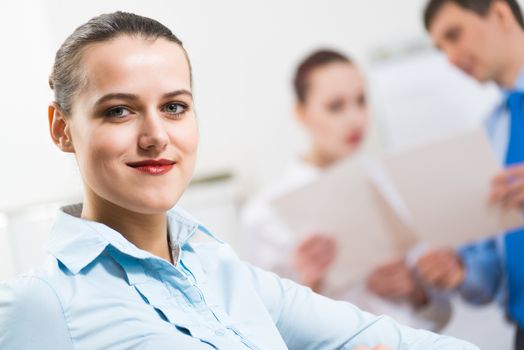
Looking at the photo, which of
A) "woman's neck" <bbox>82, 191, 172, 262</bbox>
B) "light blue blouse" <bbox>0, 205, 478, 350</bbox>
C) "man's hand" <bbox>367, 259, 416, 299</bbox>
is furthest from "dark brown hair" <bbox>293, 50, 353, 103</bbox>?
"woman's neck" <bbox>82, 191, 172, 262</bbox>

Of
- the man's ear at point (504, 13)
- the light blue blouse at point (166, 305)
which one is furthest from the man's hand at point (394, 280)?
the light blue blouse at point (166, 305)

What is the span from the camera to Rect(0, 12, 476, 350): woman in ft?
2.04

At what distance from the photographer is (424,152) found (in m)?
1.90

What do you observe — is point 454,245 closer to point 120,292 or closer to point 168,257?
point 168,257

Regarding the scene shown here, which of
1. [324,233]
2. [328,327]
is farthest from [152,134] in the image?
[324,233]

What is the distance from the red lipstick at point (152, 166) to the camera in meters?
0.67

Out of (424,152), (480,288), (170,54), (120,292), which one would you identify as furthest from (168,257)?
(480,288)

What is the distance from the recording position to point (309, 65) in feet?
7.22

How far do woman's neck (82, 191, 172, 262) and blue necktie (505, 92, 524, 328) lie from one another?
1387 millimetres

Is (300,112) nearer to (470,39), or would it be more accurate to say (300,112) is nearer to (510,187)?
(470,39)

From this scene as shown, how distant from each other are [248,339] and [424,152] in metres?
1.29

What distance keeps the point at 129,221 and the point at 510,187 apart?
1.42 metres

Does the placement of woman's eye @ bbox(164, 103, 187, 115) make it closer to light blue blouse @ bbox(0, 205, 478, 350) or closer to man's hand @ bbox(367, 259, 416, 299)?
light blue blouse @ bbox(0, 205, 478, 350)

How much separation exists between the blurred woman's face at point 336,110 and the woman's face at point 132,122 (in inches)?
59.7
